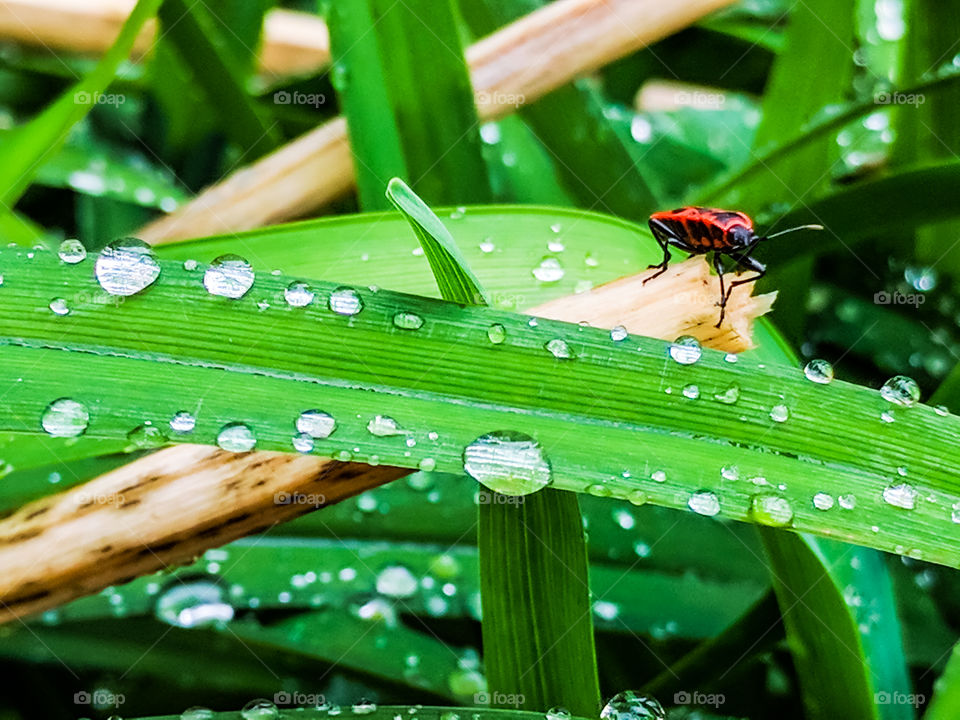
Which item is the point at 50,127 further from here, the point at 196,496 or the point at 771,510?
the point at 771,510


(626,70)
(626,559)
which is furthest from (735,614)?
(626,70)

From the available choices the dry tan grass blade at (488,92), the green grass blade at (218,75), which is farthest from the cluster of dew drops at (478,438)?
the green grass blade at (218,75)

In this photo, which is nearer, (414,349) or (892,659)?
(414,349)

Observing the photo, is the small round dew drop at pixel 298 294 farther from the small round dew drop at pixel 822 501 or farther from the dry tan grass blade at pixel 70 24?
the dry tan grass blade at pixel 70 24

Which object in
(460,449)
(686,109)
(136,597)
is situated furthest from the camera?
(686,109)

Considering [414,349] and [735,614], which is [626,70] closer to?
[735,614]

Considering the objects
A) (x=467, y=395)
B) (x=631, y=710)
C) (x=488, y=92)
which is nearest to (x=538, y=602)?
(x=631, y=710)
